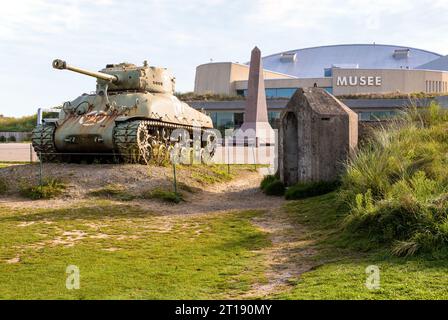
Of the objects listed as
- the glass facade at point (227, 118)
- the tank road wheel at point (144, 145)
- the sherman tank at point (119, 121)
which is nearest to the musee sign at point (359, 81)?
the glass facade at point (227, 118)

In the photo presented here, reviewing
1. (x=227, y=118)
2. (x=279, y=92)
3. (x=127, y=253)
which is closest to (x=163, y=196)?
(x=127, y=253)

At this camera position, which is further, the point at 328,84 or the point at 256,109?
the point at 328,84

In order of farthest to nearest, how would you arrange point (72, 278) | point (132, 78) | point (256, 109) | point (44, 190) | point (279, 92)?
point (279, 92) → point (256, 109) → point (132, 78) → point (44, 190) → point (72, 278)

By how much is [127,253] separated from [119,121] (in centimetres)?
1039

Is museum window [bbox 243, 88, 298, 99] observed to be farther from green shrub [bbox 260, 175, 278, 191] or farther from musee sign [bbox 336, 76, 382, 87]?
green shrub [bbox 260, 175, 278, 191]

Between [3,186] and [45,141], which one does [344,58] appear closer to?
[45,141]

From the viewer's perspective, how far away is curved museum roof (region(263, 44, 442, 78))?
106562 mm

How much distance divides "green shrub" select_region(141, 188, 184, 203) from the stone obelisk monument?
3372cm

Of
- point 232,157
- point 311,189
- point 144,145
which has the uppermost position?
point 144,145

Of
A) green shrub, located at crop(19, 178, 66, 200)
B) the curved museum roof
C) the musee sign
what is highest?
the curved museum roof

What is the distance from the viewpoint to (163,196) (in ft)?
48.8

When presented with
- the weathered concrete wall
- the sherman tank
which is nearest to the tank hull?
the sherman tank

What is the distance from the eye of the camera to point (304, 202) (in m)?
13.7

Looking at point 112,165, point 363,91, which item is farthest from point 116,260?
point 363,91
